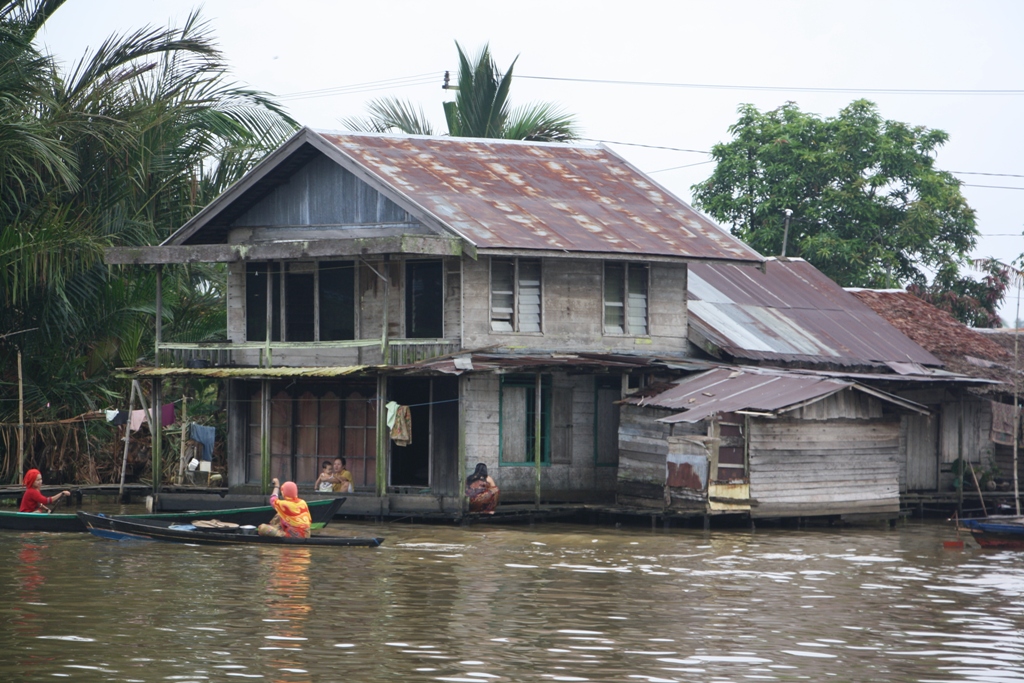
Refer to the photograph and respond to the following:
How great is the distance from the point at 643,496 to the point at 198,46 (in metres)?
15.4

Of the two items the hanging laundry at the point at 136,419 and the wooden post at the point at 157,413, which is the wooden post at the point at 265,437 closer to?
the wooden post at the point at 157,413

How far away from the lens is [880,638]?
1522 centimetres

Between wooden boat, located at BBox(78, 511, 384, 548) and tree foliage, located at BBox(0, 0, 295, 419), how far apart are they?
8255mm

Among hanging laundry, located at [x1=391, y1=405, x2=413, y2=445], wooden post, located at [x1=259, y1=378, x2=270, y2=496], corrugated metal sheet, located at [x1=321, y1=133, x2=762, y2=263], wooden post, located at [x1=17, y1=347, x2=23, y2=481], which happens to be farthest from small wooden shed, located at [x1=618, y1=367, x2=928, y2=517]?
wooden post, located at [x1=17, y1=347, x2=23, y2=481]

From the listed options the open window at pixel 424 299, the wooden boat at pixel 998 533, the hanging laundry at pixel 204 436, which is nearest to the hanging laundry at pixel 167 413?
the hanging laundry at pixel 204 436

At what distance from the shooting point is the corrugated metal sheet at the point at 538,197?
2723 cm

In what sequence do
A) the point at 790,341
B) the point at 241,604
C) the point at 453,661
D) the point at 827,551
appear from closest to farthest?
the point at 453,661 → the point at 241,604 → the point at 827,551 → the point at 790,341

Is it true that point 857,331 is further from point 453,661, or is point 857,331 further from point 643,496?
point 453,661

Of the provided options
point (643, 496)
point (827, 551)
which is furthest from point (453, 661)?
point (643, 496)

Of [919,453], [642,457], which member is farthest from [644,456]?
[919,453]

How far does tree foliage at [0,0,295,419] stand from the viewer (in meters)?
30.6

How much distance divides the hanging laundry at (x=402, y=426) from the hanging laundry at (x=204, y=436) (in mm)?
5779

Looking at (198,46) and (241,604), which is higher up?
(198,46)

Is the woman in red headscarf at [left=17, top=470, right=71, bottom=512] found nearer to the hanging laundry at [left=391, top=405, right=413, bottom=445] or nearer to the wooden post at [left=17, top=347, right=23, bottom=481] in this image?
the wooden post at [left=17, top=347, right=23, bottom=481]
